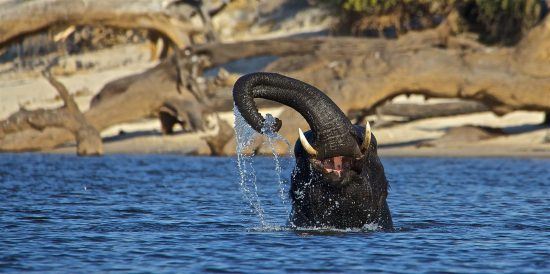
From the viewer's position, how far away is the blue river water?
9.36m

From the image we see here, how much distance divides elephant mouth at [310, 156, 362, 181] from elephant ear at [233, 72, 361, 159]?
5.5 inches

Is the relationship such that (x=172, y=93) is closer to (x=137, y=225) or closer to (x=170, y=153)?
(x=170, y=153)

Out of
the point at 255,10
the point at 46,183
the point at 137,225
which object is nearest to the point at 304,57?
the point at 46,183

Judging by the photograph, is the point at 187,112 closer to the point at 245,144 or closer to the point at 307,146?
the point at 245,144

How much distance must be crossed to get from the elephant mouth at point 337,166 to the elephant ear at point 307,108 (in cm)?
14

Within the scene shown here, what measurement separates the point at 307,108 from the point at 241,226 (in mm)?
3064

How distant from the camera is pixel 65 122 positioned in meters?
24.3

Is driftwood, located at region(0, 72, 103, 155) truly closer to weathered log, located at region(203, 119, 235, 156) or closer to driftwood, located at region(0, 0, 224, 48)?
driftwood, located at region(0, 0, 224, 48)

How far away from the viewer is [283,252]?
987cm

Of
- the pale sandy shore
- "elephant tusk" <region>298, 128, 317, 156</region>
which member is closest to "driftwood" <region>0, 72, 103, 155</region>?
the pale sandy shore

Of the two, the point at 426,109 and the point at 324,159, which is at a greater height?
the point at 426,109

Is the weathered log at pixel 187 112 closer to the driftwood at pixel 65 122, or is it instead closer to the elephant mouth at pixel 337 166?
the driftwood at pixel 65 122

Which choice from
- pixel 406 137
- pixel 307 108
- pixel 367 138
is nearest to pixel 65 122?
pixel 406 137

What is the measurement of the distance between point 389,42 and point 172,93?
4.96m
